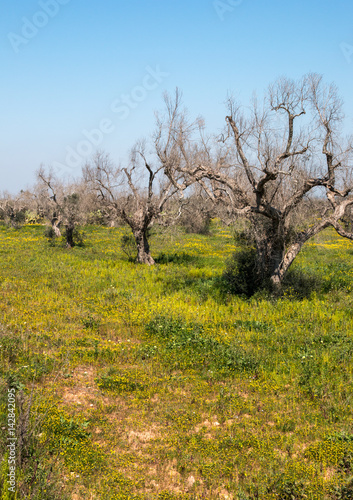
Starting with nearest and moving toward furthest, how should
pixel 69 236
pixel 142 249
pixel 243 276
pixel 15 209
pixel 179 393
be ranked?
1. pixel 179 393
2. pixel 243 276
3. pixel 142 249
4. pixel 69 236
5. pixel 15 209

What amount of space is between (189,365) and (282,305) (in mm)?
5387

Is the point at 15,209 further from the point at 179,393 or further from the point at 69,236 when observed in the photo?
the point at 179,393

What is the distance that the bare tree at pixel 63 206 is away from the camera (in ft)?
94.8

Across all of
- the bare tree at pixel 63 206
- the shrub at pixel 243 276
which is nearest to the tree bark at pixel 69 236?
the bare tree at pixel 63 206

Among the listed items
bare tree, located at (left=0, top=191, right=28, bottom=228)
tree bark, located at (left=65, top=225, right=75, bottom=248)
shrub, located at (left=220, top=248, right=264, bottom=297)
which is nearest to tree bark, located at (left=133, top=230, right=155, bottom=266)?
shrub, located at (left=220, top=248, right=264, bottom=297)

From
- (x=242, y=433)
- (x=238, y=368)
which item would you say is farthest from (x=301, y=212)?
(x=242, y=433)

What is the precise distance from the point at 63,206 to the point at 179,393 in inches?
994

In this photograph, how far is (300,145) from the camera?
44.5 ft

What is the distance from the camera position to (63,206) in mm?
29641

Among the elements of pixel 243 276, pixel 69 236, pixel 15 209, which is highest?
pixel 15 209

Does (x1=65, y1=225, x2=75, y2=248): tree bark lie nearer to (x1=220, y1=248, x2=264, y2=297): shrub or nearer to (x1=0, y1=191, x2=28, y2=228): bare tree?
(x1=220, y1=248, x2=264, y2=297): shrub

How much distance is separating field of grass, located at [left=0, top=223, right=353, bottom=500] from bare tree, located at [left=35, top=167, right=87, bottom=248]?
51.2 ft

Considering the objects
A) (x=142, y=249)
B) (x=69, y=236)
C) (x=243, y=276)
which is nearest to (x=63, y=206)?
(x=69, y=236)

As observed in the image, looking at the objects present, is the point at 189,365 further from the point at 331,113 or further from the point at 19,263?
the point at 19,263
